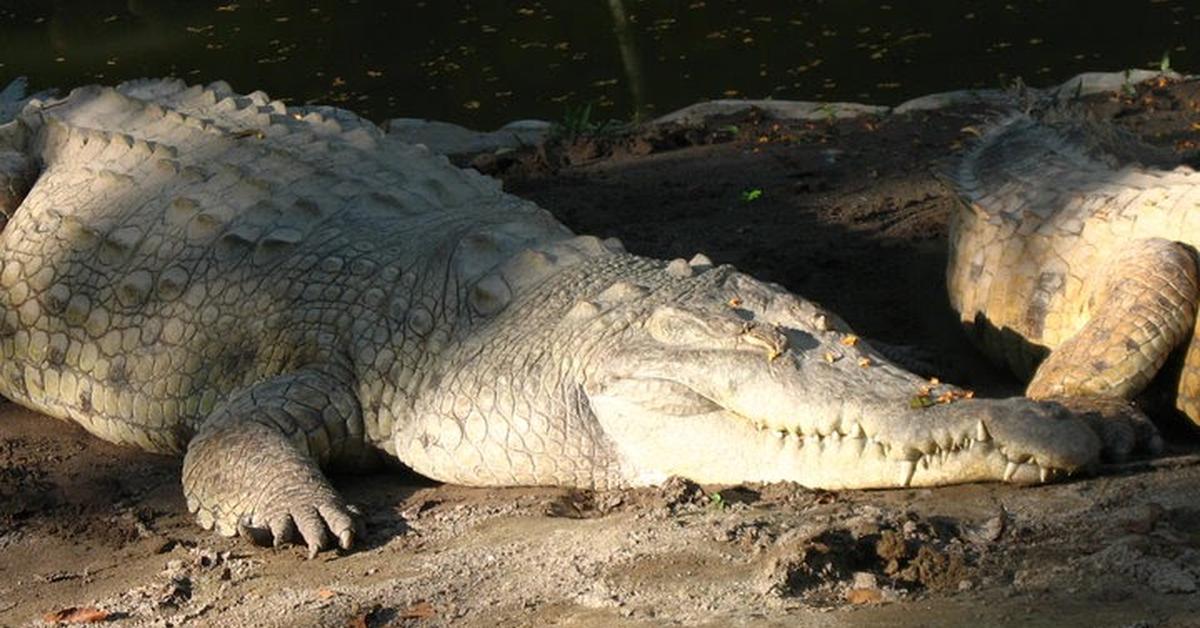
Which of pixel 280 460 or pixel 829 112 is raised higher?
pixel 280 460

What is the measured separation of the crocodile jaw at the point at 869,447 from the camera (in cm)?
460

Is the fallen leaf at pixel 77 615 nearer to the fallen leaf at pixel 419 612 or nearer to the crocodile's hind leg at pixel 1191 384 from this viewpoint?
the fallen leaf at pixel 419 612

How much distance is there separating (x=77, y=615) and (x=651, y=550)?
1.65 metres

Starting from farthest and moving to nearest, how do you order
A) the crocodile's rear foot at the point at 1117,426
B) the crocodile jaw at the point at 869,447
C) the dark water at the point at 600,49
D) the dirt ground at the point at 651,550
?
1. the dark water at the point at 600,49
2. the crocodile's rear foot at the point at 1117,426
3. the crocodile jaw at the point at 869,447
4. the dirt ground at the point at 651,550

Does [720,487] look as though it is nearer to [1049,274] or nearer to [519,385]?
[519,385]

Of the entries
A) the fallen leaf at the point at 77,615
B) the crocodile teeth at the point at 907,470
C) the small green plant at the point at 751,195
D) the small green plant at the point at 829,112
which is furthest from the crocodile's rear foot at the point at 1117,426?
the small green plant at the point at 829,112

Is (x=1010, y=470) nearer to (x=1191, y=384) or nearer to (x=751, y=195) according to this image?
(x=1191, y=384)

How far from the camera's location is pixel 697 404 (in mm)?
5043

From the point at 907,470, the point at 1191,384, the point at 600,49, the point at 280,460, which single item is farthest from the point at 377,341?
the point at 600,49

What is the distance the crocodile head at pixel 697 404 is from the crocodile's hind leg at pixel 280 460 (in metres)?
0.28

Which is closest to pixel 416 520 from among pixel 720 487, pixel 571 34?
pixel 720 487

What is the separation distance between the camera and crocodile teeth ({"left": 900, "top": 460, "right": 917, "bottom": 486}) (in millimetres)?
4703

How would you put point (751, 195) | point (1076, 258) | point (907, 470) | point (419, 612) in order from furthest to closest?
point (751, 195), point (1076, 258), point (907, 470), point (419, 612)

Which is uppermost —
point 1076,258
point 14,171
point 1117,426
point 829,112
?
point 14,171
